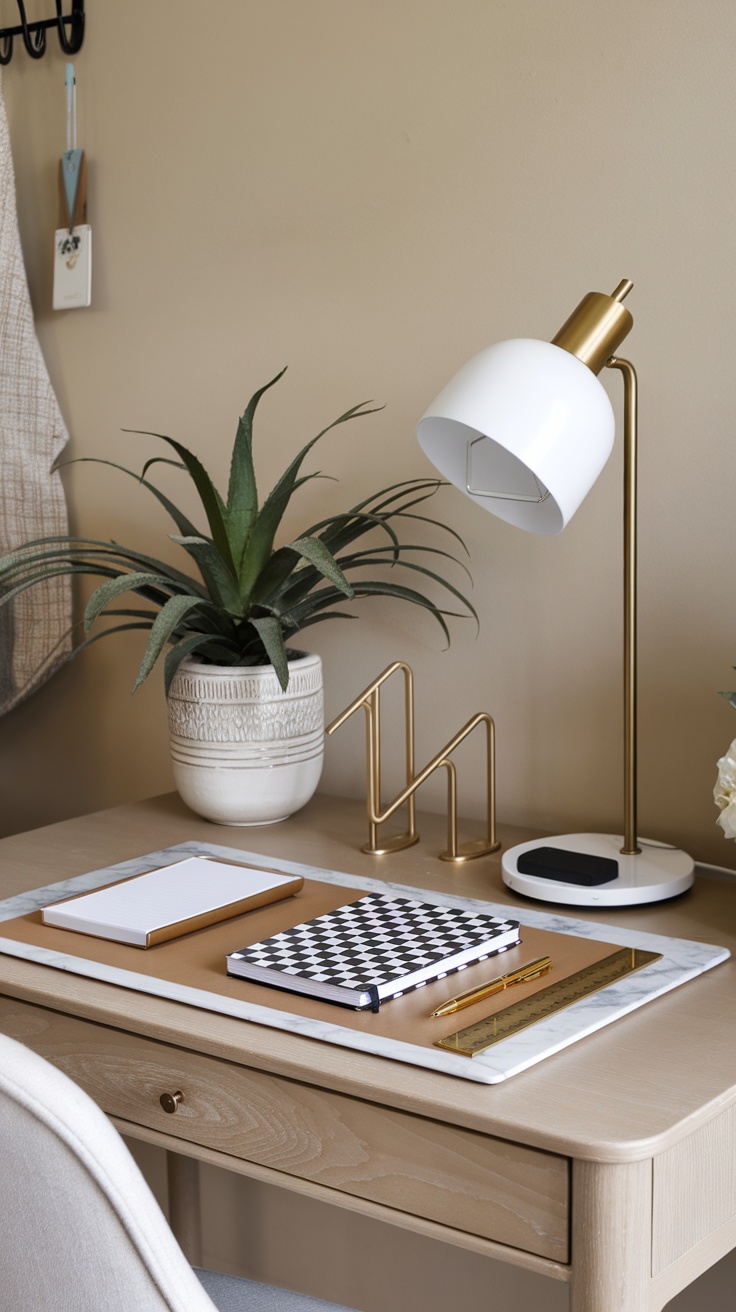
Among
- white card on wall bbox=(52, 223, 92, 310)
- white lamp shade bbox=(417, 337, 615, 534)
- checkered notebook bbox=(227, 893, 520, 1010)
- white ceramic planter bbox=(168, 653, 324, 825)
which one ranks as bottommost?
checkered notebook bbox=(227, 893, 520, 1010)

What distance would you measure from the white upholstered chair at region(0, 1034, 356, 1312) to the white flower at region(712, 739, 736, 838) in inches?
21.8

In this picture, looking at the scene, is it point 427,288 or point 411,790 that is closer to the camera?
point 411,790

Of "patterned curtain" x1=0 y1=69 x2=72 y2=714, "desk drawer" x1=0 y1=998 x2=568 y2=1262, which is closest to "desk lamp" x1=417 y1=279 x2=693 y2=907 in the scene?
"desk drawer" x1=0 y1=998 x2=568 y2=1262

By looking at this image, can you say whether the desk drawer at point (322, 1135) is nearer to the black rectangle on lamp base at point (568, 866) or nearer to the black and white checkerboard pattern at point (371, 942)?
the black and white checkerboard pattern at point (371, 942)

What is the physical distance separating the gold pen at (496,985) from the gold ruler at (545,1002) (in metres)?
0.02

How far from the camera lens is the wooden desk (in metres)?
0.79

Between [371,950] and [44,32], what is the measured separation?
1.40 metres

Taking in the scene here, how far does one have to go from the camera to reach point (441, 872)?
4.25 feet

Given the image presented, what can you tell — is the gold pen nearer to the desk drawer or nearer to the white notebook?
the desk drawer

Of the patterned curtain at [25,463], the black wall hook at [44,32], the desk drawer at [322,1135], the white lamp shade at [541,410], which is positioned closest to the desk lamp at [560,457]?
the white lamp shade at [541,410]

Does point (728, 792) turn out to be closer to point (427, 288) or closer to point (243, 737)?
point (243, 737)

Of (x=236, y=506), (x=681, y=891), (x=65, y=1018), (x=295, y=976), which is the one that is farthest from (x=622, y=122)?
(x=65, y=1018)

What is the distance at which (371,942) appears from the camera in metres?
1.05

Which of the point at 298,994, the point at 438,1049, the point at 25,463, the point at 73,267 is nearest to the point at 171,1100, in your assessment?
the point at 298,994
